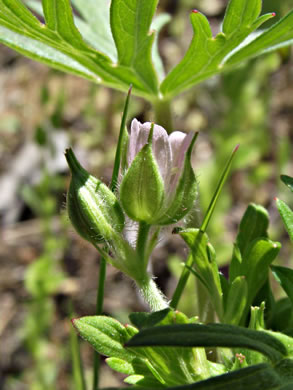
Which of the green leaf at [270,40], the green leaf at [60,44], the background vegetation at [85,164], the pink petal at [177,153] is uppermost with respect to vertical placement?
the green leaf at [270,40]

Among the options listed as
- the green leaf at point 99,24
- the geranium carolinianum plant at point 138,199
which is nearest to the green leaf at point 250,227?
the geranium carolinianum plant at point 138,199

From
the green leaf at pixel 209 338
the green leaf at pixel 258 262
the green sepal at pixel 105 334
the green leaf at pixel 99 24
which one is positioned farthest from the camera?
the green leaf at pixel 99 24

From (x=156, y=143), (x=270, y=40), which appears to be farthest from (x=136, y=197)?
(x=270, y=40)

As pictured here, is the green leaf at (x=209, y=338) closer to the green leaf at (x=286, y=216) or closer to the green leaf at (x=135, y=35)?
the green leaf at (x=286, y=216)

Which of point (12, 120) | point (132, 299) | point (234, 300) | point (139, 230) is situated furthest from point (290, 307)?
point (12, 120)

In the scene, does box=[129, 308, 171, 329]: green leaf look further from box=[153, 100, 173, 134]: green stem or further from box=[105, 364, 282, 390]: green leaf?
box=[153, 100, 173, 134]: green stem

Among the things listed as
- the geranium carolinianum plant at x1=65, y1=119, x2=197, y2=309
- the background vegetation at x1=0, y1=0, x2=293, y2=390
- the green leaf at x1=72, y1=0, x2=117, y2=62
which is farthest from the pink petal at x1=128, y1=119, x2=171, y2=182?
the background vegetation at x1=0, y1=0, x2=293, y2=390

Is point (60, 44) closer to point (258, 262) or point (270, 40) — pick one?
point (270, 40)
